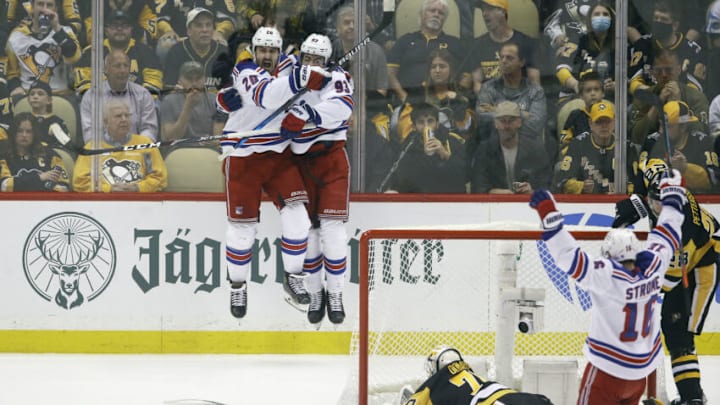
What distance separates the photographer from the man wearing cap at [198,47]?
6.68 meters

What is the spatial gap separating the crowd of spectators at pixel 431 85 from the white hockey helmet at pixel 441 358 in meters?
2.32

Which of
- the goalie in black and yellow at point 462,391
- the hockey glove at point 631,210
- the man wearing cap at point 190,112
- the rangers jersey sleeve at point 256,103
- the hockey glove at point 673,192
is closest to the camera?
the goalie in black and yellow at point 462,391

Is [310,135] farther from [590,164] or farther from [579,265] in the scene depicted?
[579,265]

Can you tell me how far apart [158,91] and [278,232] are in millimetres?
1035

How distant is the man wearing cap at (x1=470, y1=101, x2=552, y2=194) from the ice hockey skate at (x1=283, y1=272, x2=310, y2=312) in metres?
1.20

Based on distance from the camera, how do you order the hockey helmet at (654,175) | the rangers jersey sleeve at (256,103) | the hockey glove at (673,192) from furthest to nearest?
the rangers jersey sleeve at (256,103) < the hockey helmet at (654,175) < the hockey glove at (673,192)

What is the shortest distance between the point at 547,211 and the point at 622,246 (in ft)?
0.94

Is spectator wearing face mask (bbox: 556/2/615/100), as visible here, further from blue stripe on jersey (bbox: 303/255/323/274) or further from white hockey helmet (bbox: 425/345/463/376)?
white hockey helmet (bbox: 425/345/463/376)

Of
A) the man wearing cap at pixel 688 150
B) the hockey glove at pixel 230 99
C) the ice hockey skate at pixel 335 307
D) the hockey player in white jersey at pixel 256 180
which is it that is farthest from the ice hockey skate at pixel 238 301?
the man wearing cap at pixel 688 150

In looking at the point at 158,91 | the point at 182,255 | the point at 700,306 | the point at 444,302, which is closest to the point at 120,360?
the point at 182,255

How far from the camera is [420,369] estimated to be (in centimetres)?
542

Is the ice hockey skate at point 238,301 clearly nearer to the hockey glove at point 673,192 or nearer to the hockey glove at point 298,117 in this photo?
the hockey glove at point 298,117

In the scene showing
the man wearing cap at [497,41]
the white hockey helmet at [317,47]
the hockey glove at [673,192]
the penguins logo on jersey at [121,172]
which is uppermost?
the man wearing cap at [497,41]

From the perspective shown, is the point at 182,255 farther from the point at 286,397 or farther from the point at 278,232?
the point at 286,397
